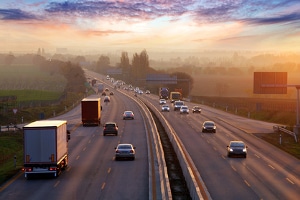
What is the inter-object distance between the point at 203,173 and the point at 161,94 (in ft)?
379

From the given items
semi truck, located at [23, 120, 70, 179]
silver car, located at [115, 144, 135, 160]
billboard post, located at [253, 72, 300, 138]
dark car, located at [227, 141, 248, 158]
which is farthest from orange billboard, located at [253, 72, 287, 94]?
semi truck, located at [23, 120, 70, 179]

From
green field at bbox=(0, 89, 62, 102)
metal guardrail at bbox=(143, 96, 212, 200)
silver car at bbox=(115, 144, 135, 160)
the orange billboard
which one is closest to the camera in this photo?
metal guardrail at bbox=(143, 96, 212, 200)

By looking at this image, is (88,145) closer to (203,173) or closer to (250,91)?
(203,173)

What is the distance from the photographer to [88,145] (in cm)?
4581

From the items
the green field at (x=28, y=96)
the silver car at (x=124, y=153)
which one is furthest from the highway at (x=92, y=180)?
the green field at (x=28, y=96)

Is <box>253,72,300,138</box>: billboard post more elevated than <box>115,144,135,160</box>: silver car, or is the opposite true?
<box>253,72,300,138</box>: billboard post

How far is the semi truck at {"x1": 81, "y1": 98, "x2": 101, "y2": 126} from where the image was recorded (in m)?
64.1

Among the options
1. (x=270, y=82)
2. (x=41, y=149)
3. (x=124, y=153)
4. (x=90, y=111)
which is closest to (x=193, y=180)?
(x=41, y=149)

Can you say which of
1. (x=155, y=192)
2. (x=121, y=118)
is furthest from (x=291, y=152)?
(x=121, y=118)

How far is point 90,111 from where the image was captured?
6431 centimetres

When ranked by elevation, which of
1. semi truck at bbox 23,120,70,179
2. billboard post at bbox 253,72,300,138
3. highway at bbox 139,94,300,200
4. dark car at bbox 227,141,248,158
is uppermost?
billboard post at bbox 253,72,300,138

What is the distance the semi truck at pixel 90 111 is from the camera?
64125 mm

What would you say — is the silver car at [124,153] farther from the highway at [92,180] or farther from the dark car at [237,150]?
the dark car at [237,150]

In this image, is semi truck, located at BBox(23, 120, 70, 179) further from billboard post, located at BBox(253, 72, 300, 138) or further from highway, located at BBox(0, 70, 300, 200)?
billboard post, located at BBox(253, 72, 300, 138)
